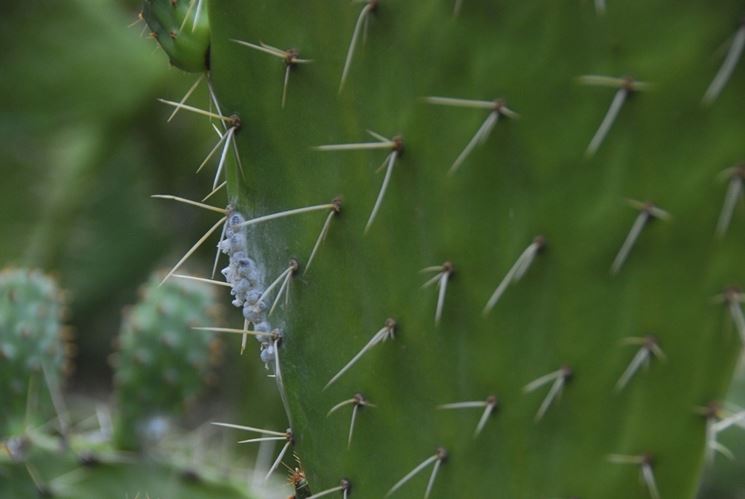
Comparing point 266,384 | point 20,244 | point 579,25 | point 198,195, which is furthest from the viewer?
point 198,195

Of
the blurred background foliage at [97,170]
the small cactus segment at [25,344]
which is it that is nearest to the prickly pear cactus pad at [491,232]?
the small cactus segment at [25,344]

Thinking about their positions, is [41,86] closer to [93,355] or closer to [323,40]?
[93,355]

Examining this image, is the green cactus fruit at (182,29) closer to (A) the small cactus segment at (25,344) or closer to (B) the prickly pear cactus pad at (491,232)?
(B) the prickly pear cactus pad at (491,232)

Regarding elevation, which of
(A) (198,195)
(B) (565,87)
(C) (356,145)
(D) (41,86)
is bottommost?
(A) (198,195)

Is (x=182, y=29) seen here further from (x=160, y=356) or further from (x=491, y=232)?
(x=160, y=356)

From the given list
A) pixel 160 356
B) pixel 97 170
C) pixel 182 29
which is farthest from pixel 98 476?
pixel 97 170

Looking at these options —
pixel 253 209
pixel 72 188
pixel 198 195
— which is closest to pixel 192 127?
pixel 198 195

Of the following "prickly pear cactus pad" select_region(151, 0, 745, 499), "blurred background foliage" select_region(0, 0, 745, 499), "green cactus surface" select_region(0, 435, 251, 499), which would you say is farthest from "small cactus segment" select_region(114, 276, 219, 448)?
"blurred background foliage" select_region(0, 0, 745, 499)
